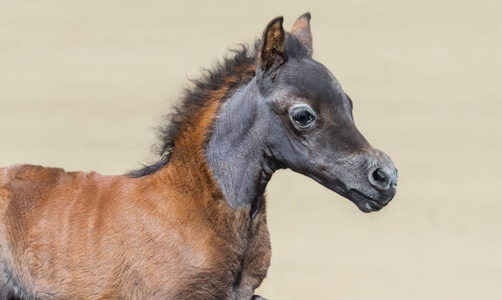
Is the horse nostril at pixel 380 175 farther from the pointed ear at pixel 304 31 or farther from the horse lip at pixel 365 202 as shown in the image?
the pointed ear at pixel 304 31

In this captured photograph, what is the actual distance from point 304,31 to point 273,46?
76cm

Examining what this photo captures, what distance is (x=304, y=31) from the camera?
6.40 m

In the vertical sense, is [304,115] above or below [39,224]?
above

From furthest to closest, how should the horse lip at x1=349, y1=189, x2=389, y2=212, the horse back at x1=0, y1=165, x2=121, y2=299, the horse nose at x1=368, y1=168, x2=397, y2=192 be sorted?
the horse back at x1=0, y1=165, x2=121, y2=299
the horse lip at x1=349, y1=189, x2=389, y2=212
the horse nose at x1=368, y1=168, x2=397, y2=192

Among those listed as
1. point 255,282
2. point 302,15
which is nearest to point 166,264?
point 255,282

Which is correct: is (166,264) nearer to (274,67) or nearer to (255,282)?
(255,282)

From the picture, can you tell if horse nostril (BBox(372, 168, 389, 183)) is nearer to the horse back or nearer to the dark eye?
the dark eye

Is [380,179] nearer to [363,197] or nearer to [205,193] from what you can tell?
[363,197]

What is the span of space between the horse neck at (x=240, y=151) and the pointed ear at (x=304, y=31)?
0.66 metres

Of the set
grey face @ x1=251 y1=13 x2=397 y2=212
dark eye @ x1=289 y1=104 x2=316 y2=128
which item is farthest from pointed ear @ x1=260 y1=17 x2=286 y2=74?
dark eye @ x1=289 y1=104 x2=316 y2=128

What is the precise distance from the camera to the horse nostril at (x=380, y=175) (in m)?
5.43

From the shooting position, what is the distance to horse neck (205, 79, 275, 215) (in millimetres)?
5859

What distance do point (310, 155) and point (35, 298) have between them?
8.31 feet

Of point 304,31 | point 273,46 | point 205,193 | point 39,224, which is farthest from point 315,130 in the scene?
point 39,224
